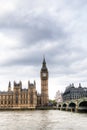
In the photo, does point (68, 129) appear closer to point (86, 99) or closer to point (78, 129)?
point (78, 129)

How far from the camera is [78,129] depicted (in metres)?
46.7

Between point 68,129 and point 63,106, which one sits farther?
point 63,106

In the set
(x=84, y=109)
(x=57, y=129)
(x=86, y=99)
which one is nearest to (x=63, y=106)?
(x=84, y=109)

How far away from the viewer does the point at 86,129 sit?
153 feet

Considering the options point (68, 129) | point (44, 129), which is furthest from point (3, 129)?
point (68, 129)

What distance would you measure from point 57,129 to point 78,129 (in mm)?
3414

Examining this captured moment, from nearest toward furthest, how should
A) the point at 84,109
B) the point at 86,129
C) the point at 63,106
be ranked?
the point at 86,129
the point at 84,109
the point at 63,106

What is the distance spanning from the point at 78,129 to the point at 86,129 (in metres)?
1.28

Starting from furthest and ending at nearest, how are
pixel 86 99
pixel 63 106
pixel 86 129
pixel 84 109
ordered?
pixel 63 106 → pixel 84 109 → pixel 86 99 → pixel 86 129

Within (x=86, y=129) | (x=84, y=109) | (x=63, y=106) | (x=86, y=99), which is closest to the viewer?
(x=86, y=129)

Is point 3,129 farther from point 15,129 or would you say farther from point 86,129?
point 86,129

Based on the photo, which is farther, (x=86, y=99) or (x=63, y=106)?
(x=63, y=106)

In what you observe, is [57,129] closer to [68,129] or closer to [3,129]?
[68,129]

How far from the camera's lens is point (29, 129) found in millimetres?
47312
